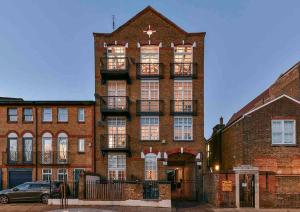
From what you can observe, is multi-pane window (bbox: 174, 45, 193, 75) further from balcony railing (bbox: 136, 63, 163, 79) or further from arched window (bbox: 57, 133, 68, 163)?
arched window (bbox: 57, 133, 68, 163)

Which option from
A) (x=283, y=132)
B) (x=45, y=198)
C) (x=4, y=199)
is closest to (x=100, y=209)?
(x=45, y=198)

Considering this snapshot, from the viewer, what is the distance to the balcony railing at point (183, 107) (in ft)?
98.4

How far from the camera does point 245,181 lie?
873 inches

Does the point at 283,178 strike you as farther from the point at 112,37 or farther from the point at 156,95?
the point at 112,37

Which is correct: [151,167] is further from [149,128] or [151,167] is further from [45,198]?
[45,198]

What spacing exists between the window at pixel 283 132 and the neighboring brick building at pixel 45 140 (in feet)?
49.6

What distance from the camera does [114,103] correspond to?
30.2 meters

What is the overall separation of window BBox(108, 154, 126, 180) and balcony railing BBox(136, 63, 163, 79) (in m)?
7.36

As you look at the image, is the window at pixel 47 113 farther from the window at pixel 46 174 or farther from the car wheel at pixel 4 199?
the car wheel at pixel 4 199

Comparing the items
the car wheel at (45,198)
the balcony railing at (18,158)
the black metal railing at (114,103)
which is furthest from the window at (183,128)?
the balcony railing at (18,158)

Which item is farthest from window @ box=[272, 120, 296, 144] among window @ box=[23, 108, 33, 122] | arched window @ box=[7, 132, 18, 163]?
arched window @ box=[7, 132, 18, 163]

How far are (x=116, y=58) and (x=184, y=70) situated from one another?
Answer: 620 centimetres

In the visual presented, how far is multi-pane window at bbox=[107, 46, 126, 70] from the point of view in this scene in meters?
30.6

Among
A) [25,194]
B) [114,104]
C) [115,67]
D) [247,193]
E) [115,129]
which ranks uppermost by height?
[115,67]
